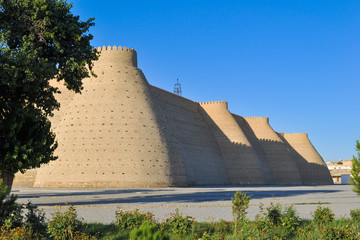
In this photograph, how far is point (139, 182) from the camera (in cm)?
3100

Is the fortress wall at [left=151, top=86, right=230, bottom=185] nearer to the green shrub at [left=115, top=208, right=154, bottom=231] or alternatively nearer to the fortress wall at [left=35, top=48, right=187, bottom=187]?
the fortress wall at [left=35, top=48, right=187, bottom=187]

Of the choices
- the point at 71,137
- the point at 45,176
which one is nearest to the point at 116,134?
the point at 71,137

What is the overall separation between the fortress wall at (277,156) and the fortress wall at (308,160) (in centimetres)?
580

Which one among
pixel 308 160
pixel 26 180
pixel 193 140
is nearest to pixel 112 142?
pixel 26 180

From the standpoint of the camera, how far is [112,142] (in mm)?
31969

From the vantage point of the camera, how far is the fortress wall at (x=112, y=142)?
102 feet

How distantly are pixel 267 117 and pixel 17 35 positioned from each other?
56.0 meters

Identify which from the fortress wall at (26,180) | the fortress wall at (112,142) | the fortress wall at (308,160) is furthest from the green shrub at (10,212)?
the fortress wall at (308,160)

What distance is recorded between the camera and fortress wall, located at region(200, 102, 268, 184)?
5103cm

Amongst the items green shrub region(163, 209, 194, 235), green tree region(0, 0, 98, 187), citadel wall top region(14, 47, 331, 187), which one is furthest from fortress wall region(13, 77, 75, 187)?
green shrub region(163, 209, 194, 235)

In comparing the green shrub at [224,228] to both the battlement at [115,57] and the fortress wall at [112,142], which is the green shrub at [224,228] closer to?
the fortress wall at [112,142]

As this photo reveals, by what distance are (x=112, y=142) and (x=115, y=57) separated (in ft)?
31.5

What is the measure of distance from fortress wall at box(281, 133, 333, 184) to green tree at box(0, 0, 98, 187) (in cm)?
5621

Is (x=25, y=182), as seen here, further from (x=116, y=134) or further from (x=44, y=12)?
(x=44, y=12)
